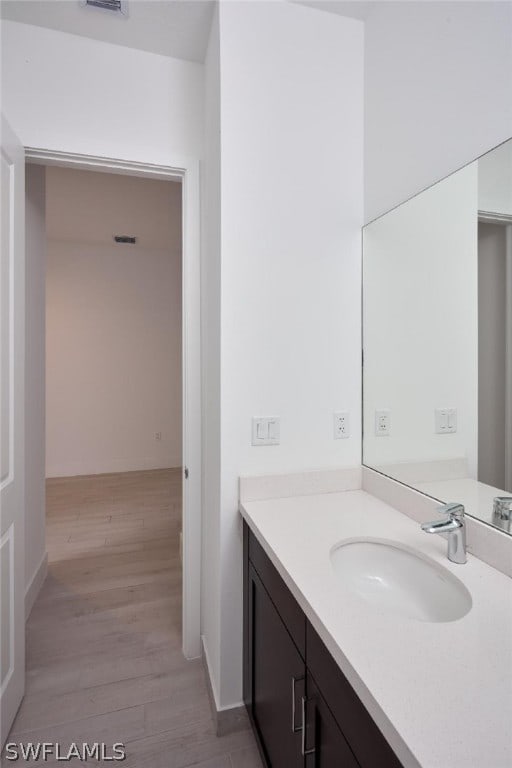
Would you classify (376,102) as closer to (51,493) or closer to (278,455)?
(278,455)

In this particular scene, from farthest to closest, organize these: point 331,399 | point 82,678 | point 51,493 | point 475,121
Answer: point 51,493, point 82,678, point 331,399, point 475,121

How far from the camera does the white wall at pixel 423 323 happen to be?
1.09m

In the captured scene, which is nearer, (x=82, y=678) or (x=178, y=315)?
(x=82, y=678)

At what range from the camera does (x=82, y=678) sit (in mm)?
1634

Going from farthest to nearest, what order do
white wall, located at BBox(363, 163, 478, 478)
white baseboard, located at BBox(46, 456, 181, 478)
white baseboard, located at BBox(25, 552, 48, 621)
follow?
1. white baseboard, located at BBox(46, 456, 181, 478)
2. white baseboard, located at BBox(25, 552, 48, 621)
3. white wall, located at BBox(363, 163, 478, 478)

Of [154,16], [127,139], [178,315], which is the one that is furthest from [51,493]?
[154,16]

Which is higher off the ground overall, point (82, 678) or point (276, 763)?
point (276, 763)

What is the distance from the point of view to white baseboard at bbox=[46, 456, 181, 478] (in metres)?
4.65

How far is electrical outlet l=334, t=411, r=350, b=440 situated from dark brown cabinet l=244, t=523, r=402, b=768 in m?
0.53

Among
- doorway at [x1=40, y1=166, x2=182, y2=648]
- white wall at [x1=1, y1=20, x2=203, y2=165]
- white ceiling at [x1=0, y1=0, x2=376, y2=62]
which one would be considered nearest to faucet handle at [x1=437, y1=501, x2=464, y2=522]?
white wall at [x1=1, y1=20, x2=203, y2=165]

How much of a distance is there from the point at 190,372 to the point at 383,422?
89cm

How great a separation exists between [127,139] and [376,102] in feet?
3.51

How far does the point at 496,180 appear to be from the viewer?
95 cm

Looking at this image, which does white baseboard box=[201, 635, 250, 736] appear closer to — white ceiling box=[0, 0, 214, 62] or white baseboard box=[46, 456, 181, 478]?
white ceiling box=[0, 0, 214, 62]
